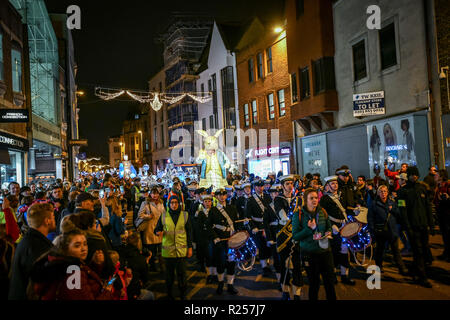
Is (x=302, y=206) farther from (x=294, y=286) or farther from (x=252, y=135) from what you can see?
(x=252, y=135)

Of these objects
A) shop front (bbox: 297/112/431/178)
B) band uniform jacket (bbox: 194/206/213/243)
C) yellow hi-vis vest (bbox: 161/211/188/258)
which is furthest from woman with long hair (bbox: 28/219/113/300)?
shop front (bbox: 297/112/431/178)

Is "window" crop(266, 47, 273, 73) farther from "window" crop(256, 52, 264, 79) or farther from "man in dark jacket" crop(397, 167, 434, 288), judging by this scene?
"man in dark jacket" crop(397, 167, 434, 288)

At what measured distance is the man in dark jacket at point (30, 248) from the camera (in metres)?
3.57

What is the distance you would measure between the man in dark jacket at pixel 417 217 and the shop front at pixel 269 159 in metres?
17.6

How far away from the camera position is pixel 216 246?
23.1 feet

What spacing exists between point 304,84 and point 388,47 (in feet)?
20.2

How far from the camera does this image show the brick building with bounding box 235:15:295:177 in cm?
2545

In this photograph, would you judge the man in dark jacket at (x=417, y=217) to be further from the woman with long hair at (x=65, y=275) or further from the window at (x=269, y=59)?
the window at (x=269, y=59)

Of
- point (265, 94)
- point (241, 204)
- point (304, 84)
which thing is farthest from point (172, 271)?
point (265, 94)

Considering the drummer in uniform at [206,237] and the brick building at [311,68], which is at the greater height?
the brick building at [311,68]

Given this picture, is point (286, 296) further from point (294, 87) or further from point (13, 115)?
point (294, 87)

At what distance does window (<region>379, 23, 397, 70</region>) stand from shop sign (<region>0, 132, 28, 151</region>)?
56.6 feet

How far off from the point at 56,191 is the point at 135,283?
5.70 m

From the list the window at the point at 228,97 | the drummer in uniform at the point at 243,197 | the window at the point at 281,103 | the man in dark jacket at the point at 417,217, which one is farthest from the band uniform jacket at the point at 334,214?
the window at the point at 228,97
